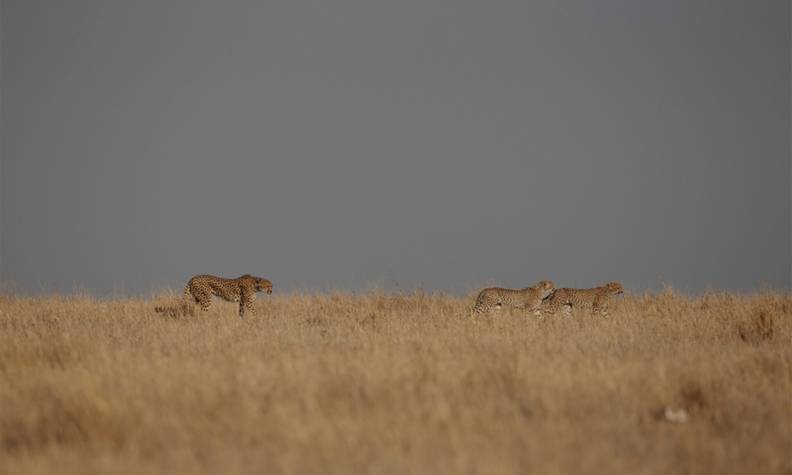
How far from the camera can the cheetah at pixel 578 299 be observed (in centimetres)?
1455

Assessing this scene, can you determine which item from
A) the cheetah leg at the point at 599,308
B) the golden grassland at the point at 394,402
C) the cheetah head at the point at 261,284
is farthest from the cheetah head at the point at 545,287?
the cheetah head at the point at 261,284

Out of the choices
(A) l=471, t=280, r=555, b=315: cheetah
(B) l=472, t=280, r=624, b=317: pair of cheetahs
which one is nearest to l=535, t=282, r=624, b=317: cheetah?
(B) l=472, t=280, r=624, b=317: pair of cheetahs

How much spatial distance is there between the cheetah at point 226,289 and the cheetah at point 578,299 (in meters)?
5.15

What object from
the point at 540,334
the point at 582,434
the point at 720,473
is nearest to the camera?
the point at 720,473

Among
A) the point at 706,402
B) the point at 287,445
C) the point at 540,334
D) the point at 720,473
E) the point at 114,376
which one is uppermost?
the point at 540,334

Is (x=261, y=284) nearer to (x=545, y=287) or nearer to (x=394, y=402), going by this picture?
(x=545, y=287)

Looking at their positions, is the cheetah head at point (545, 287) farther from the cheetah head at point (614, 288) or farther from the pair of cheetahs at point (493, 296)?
the cheetah head at point (614, 288)

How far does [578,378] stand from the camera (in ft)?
22.4

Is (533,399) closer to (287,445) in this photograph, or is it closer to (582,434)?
(582,434)

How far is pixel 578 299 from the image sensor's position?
14.8 metres

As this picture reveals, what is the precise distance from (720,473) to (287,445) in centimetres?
264

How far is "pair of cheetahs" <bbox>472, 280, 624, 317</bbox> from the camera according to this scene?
46.5 feet

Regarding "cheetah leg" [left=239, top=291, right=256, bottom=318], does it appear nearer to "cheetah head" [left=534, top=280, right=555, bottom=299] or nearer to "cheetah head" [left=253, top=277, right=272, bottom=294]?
"cheetah head" [left=253, top=277, right=272, bottom=294]

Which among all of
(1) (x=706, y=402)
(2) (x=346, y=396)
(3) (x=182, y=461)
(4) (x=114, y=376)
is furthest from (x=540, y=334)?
(3) (x=182, y=461)
